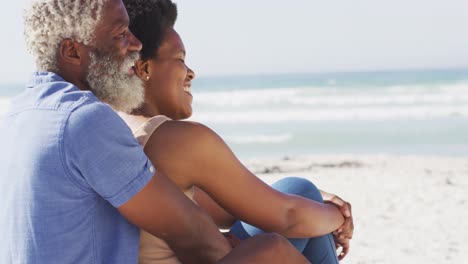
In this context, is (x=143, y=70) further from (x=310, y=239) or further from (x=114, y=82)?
(x=310, y=239)

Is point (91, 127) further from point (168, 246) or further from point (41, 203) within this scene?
point (168, 246)

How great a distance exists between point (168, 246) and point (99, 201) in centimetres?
38

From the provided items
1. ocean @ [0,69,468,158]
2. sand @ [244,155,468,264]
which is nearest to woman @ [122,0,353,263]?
sand @ [244,155,468,264]

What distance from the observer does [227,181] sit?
245cm

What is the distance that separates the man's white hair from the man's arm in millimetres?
485

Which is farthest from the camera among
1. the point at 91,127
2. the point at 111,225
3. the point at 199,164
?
the point at 199,164

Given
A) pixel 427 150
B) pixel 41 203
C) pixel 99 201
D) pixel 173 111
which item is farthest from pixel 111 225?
pixel 427 150

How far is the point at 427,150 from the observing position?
472 inches

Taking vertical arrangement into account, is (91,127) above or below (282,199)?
above

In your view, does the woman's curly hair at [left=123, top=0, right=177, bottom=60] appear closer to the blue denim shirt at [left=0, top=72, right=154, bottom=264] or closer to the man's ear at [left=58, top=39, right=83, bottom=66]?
the man's ear at [left=58, top=39, right=83, bottom=66]

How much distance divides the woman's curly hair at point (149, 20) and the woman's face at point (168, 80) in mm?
30

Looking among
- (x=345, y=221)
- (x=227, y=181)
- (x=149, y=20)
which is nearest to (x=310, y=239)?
(x=345, y=221)

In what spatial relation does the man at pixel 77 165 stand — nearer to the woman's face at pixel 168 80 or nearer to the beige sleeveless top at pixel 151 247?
the beige sleeveless top at pixel 151 247

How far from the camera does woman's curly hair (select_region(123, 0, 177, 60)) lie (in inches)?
97.4
